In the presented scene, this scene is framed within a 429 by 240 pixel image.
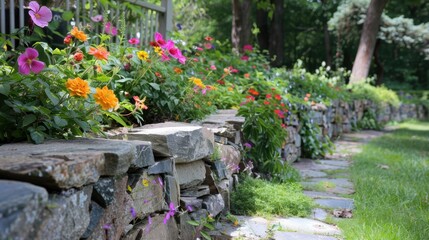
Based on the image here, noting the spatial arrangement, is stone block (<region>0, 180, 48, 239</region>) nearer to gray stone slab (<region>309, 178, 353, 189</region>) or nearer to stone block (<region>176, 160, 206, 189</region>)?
stone block (<region>176, 160, 206, 189</region>)

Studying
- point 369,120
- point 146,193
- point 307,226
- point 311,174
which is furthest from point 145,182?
point 369,120

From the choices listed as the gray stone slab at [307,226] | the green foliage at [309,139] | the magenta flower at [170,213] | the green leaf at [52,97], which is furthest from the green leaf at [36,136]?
the green foliage at [309,139]

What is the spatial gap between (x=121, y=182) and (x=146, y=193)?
0.33 metres

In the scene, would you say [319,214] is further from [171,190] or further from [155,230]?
[155,230]

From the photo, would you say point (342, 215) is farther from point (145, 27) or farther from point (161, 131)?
point (145, 27)

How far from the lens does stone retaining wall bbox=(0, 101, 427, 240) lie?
1.15 m

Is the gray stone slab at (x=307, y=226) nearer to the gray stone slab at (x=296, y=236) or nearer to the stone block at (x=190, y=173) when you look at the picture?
the gray stone slab at (x=296, y=236)

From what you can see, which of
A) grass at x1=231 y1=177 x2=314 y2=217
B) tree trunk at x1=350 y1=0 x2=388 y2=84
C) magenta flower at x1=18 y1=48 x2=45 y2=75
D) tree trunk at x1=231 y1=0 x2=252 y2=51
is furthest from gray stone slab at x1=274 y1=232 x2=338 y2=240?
tree trunk at x1=350 y1=0 x2=388 y2=84

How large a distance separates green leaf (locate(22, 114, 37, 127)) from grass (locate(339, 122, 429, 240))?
1738 mm

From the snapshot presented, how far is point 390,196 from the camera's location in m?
3.52

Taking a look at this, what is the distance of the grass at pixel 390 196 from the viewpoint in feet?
8.56

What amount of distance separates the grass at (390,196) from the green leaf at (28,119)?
68.4 inches

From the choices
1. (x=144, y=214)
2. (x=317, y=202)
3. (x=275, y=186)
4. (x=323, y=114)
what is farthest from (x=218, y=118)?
(x=323, y=114)

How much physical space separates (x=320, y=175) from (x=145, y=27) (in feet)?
7.59
